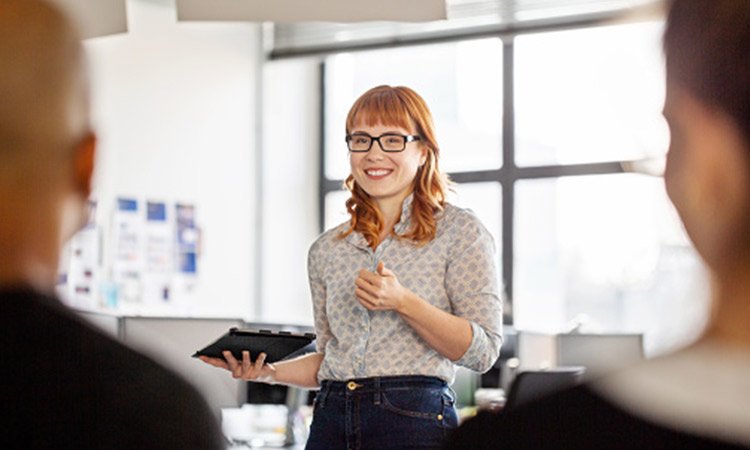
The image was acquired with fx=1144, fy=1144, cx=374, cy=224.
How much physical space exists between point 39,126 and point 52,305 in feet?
0.44

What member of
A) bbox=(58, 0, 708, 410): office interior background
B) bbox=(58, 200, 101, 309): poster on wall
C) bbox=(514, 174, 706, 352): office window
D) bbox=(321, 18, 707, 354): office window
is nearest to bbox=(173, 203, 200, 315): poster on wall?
bbox=(58, 0, 708, 410): office interior background

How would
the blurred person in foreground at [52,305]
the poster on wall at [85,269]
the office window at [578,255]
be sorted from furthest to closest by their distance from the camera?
the office window at [578,255] → the poster on wall at [85,269] → the blurred person in foreground at [52,305]

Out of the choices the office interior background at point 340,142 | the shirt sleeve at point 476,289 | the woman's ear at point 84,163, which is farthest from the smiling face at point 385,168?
the office interior background at point 340,142

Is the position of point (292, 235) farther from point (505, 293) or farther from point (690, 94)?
point (690, 94)

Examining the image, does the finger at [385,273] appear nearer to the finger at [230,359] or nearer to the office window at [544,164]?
the finger at [230,359]

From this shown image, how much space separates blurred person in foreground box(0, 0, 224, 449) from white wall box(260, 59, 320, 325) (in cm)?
749

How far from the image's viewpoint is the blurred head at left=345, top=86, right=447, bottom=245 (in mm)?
2361

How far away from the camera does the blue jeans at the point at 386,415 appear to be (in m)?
2.18

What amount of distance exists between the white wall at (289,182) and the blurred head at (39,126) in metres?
7.49

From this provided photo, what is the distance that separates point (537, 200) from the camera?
777 centimetres

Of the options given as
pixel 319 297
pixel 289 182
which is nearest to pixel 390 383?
pixel 319 297

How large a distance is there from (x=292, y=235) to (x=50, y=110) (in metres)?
7.69

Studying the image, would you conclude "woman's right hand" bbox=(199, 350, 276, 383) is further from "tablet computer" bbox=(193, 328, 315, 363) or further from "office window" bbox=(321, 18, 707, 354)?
"office window" bbox=(321, 18, 707, 354)

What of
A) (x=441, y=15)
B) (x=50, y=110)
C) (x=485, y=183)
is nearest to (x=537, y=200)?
(x=485, y=183)
